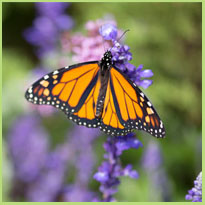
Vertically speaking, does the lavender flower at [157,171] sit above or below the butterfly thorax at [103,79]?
below

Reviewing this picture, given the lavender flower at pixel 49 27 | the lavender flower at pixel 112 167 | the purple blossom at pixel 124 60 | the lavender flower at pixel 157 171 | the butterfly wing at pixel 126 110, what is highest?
the lavender flower at pixel 49 27

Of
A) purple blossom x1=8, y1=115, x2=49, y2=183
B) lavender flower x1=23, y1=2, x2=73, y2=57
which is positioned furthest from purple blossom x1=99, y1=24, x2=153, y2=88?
purple blossom x1=8, y1=115, x2=49, y2=183

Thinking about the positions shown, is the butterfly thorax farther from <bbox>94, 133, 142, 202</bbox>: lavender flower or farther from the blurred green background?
the blurred green background

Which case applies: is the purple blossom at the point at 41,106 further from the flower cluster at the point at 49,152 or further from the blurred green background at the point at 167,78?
the blurred green background at the point at 167,78

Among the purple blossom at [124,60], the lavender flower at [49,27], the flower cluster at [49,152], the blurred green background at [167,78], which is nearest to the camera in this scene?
the purple blossom at [124,60]

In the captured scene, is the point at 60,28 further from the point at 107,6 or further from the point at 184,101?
the point at 184,101

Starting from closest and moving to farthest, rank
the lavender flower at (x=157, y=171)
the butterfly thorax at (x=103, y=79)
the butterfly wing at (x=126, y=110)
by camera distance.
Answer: the butterfly wing at (x=126, y=110), the butterfly thorax at (x=103, y=79), the lavender flower at (x=157, y=171)

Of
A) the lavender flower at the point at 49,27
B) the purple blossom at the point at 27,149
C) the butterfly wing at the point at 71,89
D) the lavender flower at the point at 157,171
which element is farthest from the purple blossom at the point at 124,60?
the purple blossom at the point at 27,149
